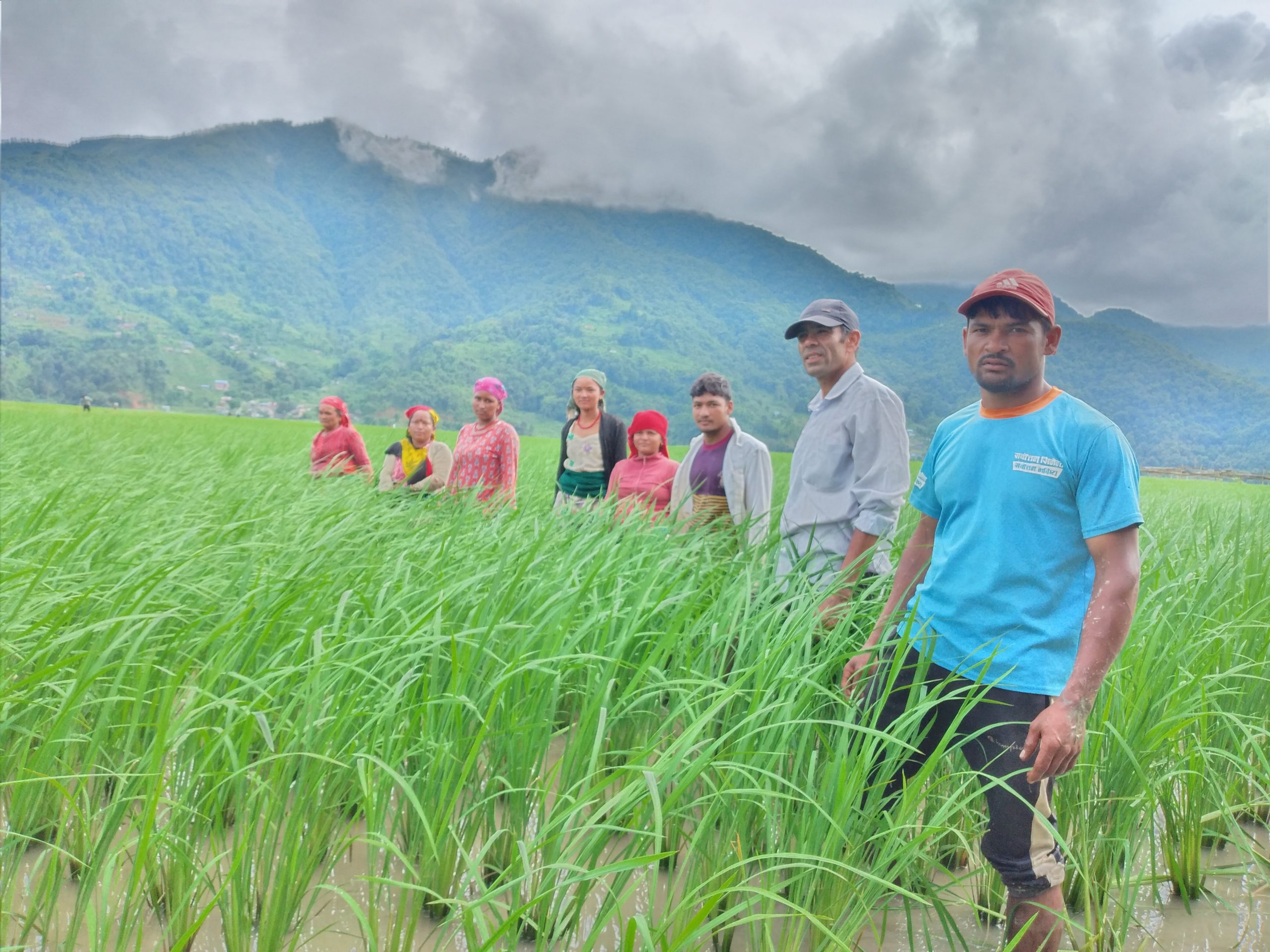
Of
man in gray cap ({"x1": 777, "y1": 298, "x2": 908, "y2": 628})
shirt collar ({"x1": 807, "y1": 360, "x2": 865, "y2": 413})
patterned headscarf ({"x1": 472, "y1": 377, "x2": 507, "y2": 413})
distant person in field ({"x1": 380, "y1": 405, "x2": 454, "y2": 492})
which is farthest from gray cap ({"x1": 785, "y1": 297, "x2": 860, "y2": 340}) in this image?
distant person in field ({"x1": 380, "y1": 405, "x2": 454, "y2": 492})

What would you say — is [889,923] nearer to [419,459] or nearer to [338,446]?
[419,459]

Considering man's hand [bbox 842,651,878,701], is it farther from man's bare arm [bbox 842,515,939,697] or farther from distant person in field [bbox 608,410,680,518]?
distant person in field [bbox 608,410,680,518]

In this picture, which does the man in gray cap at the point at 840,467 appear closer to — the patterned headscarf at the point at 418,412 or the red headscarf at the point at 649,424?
the red headscarf at the point at 649,424

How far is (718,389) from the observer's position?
3.86 m

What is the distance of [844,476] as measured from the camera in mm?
2707

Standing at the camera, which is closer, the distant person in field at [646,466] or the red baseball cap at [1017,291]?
the red baseball cap at [1017,291]

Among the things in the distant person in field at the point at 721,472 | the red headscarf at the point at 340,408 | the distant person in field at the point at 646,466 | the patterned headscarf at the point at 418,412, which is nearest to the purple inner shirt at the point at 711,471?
the distant person in field at the point at 721,472

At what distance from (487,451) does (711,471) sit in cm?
184

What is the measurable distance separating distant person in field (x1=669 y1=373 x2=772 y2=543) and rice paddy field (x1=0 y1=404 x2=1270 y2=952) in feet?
2.74

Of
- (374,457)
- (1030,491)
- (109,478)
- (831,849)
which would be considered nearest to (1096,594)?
(1030,491)

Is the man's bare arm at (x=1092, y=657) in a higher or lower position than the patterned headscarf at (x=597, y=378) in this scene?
lower

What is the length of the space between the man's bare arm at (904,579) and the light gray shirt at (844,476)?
1.28 ft

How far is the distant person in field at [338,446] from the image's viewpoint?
6.40 m

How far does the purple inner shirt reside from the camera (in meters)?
3.82
